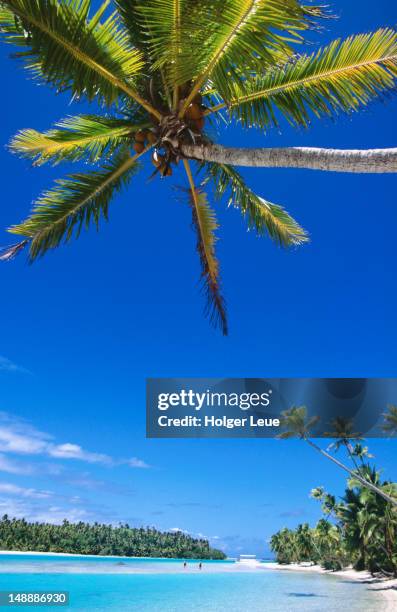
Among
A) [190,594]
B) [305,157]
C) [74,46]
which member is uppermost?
[74,46]

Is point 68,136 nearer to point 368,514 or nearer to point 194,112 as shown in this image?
point 194,112

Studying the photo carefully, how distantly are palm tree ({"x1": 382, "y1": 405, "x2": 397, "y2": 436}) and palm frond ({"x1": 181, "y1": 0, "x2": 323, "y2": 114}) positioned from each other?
29885 millimetres

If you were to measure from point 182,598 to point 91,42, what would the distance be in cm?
3742

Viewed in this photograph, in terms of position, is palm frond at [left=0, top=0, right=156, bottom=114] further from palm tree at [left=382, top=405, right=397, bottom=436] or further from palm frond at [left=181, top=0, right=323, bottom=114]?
palm tree at [left=382, top=405, right=397, bottom=436]

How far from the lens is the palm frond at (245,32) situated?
4.44m

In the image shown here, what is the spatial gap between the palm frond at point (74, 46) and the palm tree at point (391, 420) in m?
29.6

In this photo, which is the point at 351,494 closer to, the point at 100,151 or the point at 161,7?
the point at 100,151

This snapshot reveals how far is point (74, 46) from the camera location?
17.6ft

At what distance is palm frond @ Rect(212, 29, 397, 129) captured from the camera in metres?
5.18

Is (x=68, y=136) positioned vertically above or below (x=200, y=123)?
above

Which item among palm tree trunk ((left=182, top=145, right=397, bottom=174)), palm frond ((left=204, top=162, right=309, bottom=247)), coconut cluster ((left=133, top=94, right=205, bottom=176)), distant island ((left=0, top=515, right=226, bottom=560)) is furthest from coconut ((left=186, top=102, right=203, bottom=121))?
distant island ((left=0, top=515, right=226, bottom=560))

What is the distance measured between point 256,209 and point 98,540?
315 ft

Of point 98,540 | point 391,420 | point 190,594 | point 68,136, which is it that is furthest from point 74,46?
point 98,540

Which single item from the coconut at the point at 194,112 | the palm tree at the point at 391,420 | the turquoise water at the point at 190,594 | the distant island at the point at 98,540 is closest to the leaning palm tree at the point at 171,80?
the coconut at the point at 194,112
